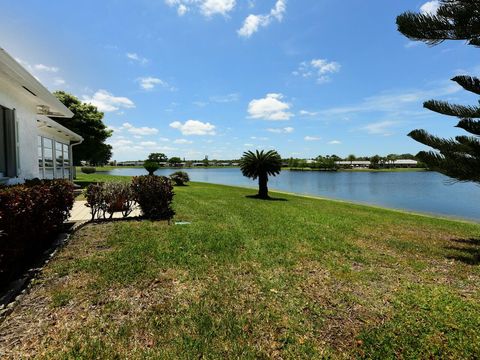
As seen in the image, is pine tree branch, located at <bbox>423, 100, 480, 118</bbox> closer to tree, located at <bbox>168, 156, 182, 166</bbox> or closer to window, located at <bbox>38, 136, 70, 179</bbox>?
window, located at <bbox>38, 136, 70, 179</bbox>

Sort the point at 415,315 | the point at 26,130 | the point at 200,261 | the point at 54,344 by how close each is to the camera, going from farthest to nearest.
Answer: the point at 26,130
the point at 200,261
the point at 415,315
the point at 54,344

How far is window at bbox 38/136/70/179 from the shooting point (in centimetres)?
1159

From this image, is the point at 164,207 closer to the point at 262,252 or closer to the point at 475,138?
the point at 262,252

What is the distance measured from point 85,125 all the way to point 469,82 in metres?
25.1

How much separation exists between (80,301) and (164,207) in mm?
4962

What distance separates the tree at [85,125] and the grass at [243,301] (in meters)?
20.2

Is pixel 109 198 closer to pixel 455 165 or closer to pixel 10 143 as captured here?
pixel 10 143

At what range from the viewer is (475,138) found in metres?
7.32

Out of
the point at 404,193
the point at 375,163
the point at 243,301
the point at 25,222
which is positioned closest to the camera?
the point at 243,301

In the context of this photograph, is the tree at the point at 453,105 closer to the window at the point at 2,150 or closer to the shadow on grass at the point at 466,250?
the shadow on grass at the point at 466,250

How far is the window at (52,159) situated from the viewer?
1159 cm

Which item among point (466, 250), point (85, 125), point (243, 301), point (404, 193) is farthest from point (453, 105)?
point (404, 193)

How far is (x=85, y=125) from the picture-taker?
23359 mm

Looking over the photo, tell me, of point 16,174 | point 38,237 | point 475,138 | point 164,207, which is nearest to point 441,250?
point 475,138
